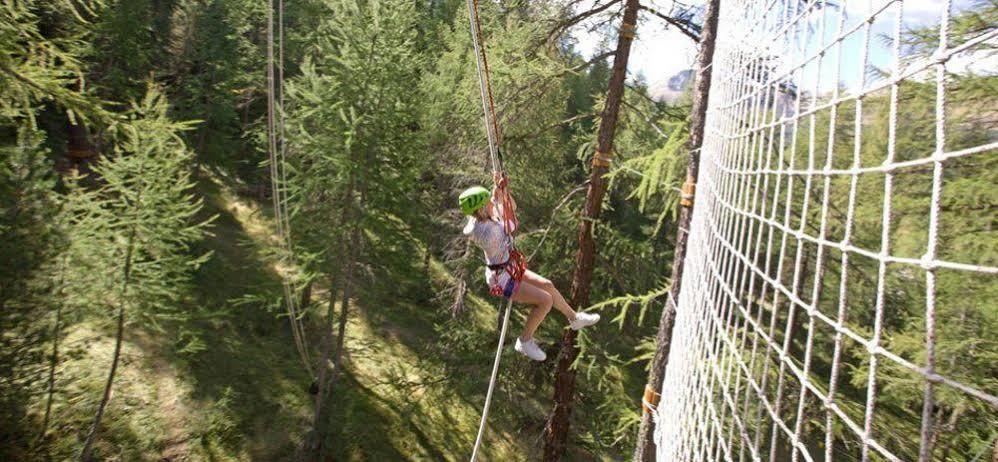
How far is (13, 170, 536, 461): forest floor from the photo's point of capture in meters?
12.2

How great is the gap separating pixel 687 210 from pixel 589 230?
2338 millimetres

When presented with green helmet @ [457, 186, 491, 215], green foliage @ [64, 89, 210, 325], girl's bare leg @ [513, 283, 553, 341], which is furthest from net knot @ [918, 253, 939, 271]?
green foliage @ [64, 89, 210, 325]

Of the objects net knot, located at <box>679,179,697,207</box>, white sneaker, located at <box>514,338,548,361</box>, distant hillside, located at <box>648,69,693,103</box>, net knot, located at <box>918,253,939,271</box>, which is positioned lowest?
white sneaker, located at <box>514,338,548,361</box>

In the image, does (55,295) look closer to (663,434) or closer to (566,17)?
(566,17)

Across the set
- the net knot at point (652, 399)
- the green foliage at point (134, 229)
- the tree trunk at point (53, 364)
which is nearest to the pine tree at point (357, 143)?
the green foliage at point (134, 229)

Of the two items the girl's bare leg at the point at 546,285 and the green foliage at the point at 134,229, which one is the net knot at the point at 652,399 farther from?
the green foliage at the point at 134,229

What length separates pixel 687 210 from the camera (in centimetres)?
601

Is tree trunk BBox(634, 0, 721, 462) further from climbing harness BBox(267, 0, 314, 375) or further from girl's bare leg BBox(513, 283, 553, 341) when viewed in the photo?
climbing harness BBox(267, 0, 314, 375)

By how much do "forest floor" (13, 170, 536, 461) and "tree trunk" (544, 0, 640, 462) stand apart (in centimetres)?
180

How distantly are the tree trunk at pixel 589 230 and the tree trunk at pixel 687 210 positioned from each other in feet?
6.67

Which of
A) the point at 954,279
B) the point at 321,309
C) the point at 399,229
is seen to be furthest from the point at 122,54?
the point at 954,279

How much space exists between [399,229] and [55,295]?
622 cm

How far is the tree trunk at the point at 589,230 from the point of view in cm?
797

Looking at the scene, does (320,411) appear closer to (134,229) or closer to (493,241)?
(134,229)
